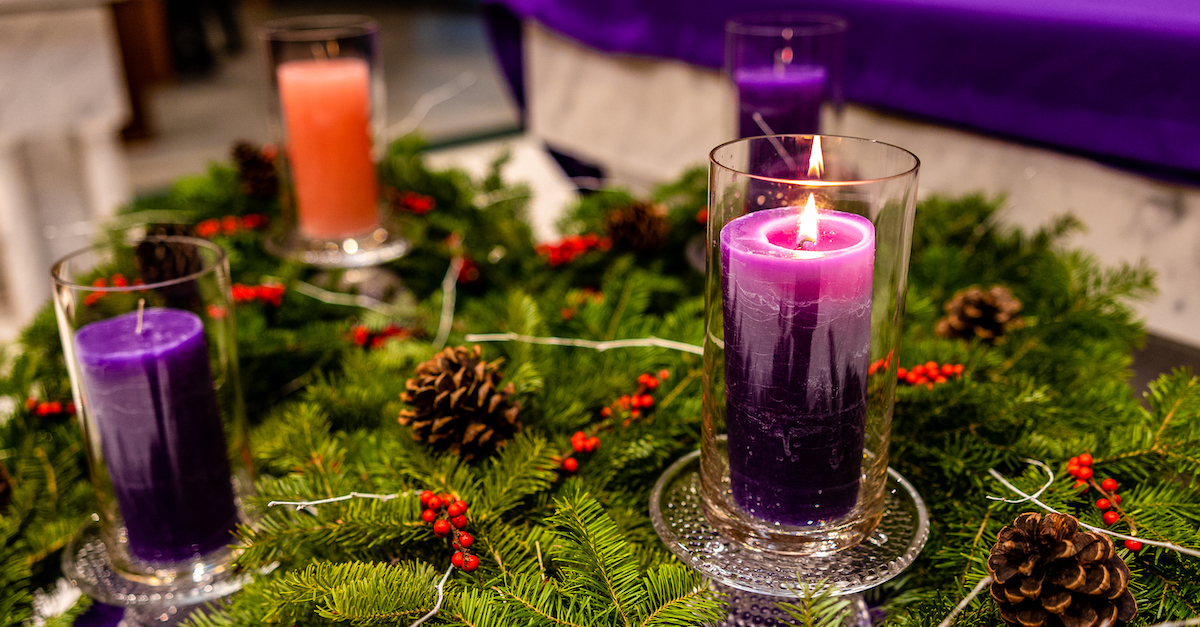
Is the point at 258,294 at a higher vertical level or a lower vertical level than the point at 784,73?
lower

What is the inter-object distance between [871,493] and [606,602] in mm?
156

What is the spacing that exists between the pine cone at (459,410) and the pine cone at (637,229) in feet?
1.17

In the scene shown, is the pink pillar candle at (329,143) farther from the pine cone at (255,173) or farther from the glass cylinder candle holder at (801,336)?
the glass cylinder candle holder at (801,336)

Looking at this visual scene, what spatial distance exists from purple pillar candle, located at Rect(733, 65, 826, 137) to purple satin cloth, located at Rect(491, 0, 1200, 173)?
0.24 m

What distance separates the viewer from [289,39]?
0.90m

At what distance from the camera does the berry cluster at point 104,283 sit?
55 cm

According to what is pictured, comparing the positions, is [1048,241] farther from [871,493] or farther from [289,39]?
[289,39]

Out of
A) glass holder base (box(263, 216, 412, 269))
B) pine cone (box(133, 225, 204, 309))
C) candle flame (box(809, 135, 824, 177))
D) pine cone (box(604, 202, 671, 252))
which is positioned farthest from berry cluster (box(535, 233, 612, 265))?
candle flame (box(809, 135, 824, 177))

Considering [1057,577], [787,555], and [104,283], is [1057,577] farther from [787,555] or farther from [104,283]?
[104,283]

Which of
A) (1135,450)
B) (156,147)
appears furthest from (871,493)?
(156,147)

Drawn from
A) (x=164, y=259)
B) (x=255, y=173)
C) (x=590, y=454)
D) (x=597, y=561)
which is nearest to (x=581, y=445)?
(x=590, y=454)

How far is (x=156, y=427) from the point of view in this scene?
54 centimetres

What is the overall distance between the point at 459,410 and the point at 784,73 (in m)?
0.50

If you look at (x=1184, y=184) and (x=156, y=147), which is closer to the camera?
(x=1184, y=184)
